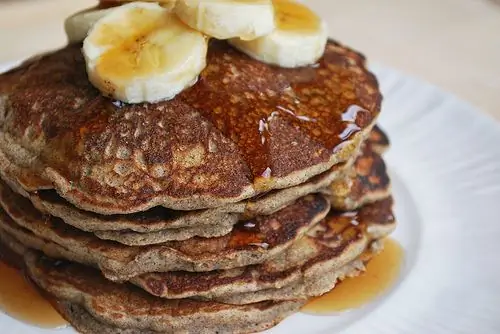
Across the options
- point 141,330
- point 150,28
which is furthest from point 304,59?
point 141,330

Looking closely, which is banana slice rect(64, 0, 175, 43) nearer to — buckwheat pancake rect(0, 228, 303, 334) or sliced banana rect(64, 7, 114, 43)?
sliced banana rect(64, 7, 114, 43)

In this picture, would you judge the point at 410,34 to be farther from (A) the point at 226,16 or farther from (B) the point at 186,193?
(B) the point at 186,193

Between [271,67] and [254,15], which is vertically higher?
[254,15]

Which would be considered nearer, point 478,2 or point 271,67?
point 271,67

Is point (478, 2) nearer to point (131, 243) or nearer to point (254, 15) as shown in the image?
point (254, 15)

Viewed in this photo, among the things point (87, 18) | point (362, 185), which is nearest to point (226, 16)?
point (87, 18)

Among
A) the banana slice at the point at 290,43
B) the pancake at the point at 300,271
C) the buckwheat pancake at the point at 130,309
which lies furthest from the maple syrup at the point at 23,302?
the banana slice at the point at 290,43
